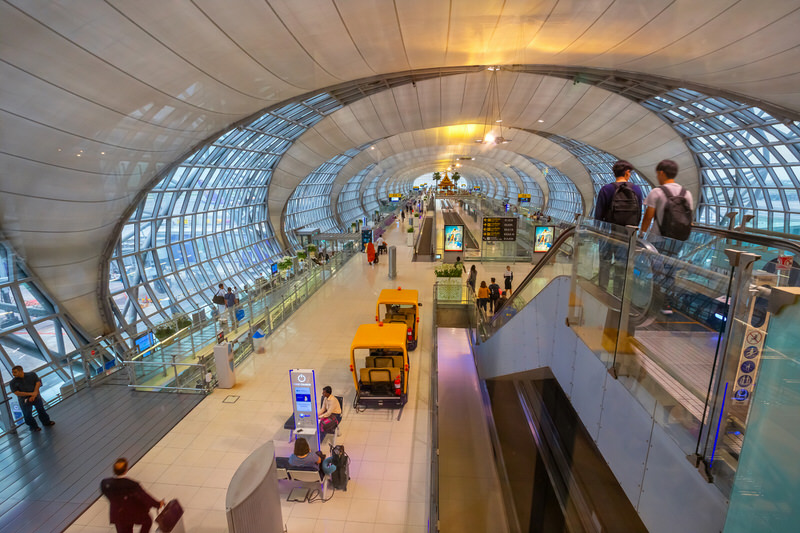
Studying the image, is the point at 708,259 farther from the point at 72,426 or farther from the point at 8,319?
the point at 8,319

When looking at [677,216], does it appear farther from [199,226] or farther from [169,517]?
[199,226]

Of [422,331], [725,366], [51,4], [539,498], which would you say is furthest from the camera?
[422,331]

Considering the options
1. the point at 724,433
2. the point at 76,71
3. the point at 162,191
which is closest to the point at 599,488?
the point at 724,433

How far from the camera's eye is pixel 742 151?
2561 centimetres

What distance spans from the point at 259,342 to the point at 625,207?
9348 millimetres

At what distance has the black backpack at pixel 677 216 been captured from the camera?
3625 mm

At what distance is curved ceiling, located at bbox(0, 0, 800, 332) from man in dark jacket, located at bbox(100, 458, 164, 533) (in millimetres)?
7517

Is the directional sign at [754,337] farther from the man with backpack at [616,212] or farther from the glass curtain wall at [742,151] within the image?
the glass curtain wall at [742,151]

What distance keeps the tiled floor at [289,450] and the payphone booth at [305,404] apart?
0.56m

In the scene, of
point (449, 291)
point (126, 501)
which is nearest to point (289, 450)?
point (126, 501)

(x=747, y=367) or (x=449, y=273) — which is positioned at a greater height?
(x=747, y=367)

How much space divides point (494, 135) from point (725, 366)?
17004mm

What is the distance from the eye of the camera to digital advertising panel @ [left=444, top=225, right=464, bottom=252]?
21188 mm

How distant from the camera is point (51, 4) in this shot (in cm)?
670
